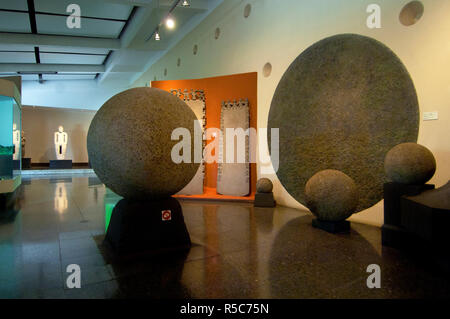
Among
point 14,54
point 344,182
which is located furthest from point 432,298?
point 14,54

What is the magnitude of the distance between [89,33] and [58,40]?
1.07m

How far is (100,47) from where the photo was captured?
34.9 ft

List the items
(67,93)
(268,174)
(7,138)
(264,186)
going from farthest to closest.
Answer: (67,93) → (7,138) → (268,174) → (264,186)

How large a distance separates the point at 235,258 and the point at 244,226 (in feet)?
4.16

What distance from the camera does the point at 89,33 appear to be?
10.2m

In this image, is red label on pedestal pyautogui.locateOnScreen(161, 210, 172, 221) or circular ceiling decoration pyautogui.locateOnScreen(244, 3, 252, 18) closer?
red label on pedestal pyautogui.locateOnScreen(161, 210, 172, 221)

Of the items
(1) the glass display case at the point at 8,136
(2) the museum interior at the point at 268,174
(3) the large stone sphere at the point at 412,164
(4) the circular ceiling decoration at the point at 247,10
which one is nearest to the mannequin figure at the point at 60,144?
(2) the museum interior at the point at 268,174

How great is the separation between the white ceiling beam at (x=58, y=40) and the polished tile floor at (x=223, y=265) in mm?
7912

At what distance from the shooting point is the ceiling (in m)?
8.07

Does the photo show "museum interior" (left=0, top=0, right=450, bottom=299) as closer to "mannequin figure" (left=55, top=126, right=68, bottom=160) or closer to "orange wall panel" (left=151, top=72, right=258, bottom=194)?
"orange wall panel" (left=151, top=72, right=258, bottom=194)

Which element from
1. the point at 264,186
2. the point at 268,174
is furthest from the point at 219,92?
the point at 264,186

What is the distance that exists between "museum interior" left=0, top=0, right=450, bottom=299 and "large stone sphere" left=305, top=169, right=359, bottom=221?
18 millimetres

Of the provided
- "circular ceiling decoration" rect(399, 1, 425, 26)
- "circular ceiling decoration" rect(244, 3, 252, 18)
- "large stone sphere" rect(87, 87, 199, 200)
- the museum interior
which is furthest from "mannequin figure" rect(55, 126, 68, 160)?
"circular ceiling decoration" rect(399, 1, 425, 26)

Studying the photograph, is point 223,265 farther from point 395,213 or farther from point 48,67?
point 48,67
